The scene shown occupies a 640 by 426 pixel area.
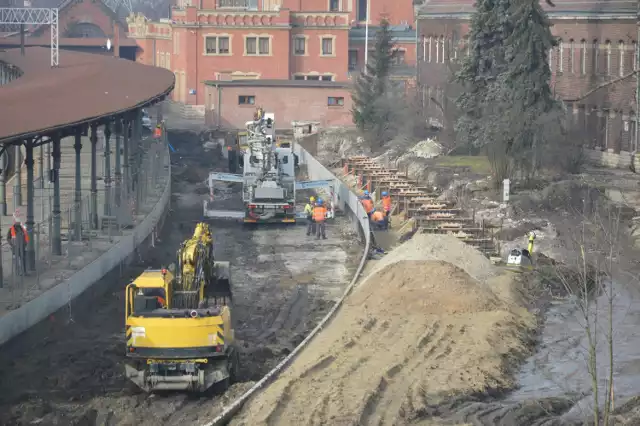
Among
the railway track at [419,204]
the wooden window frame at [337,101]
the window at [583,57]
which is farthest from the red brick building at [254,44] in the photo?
the window at [583,57]

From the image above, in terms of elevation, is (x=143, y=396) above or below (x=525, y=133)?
below

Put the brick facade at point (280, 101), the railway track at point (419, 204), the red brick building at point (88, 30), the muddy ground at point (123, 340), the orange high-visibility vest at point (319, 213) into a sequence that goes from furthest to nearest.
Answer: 1. the red brick building at point (88, 30)
2. the brick facade at point (280, 101)
3. the orange high-visibility vest at point (319, 213)
4. the railway track at point (419, 204)
5. the muddy ground at point (123, 340)

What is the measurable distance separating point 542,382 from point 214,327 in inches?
262

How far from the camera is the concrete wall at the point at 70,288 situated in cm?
2717

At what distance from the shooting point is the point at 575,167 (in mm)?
48719

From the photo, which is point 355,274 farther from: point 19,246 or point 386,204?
point 19,246

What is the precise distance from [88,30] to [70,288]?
3294 inches

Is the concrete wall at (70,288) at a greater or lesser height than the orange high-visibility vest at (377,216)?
lesser

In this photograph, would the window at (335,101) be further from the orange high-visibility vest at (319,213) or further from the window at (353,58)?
the orange high-visibility vest at (319,213)

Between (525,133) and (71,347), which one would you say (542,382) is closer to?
(71,347)

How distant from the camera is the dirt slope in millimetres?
21250

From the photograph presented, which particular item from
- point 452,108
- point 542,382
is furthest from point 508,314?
point 452,108

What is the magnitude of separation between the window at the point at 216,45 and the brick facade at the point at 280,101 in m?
10.1

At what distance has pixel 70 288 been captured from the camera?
31.1m
